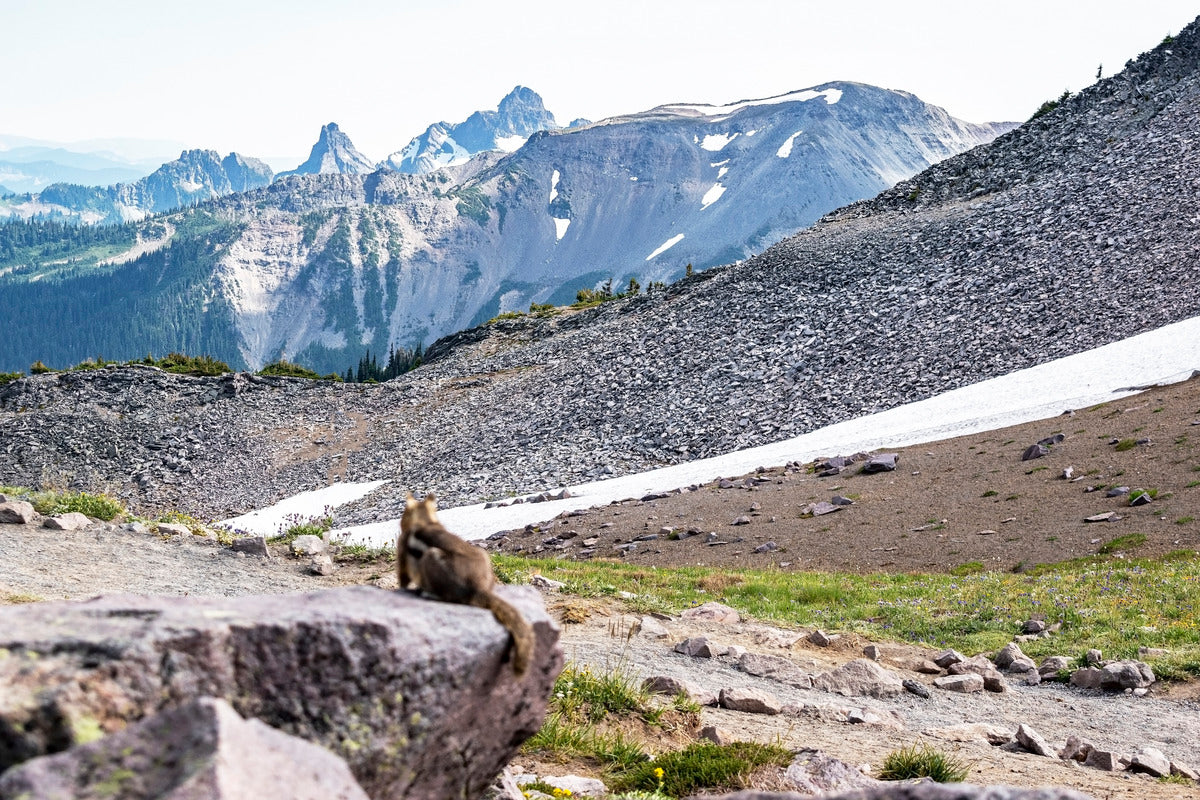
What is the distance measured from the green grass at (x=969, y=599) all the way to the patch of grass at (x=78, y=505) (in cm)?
1008

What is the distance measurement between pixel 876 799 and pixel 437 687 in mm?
2220

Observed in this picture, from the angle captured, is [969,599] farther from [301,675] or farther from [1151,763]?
[301,675]

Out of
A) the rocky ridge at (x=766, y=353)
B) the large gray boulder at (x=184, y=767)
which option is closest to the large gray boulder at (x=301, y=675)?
the large gray boulder at (x=184, y=767)

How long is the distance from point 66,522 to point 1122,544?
26036 millimetres

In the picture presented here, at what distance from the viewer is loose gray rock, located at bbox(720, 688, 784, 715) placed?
11.3 metres

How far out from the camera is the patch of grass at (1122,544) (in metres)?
21.5

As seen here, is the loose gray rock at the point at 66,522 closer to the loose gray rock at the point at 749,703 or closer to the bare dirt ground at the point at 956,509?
the bare dirt ground at the point at 956,509

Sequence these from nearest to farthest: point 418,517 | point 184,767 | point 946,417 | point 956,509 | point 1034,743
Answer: point 184,767 → point 418,517 → point 1034,743 → point 956,509 → point 946,417

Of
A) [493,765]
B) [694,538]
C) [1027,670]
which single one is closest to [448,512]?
[694,538]

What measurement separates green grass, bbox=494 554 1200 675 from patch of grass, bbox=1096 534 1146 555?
0.07 metres

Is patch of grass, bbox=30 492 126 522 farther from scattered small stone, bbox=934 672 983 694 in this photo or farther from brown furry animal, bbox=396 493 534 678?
scattered small stone, bbox=934 672 983 694

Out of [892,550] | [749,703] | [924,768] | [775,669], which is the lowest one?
[892,550]

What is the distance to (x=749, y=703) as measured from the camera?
37.2ft

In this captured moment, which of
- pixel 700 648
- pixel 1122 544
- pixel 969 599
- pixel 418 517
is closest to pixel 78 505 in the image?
pixel 700 648
